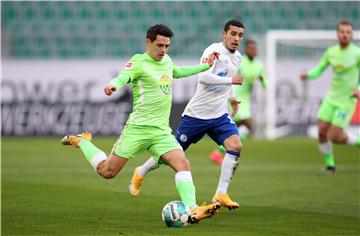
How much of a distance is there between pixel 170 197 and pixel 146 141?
2967 mm

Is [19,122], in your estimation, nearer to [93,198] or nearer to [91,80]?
[91,80]

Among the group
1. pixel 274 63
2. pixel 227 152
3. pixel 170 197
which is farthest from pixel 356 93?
pixel 274 63

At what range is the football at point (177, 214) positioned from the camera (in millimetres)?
9531

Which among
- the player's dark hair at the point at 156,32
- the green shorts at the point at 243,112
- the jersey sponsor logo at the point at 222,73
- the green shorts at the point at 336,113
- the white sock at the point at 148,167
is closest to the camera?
the player's dark hair at the point at 156,32

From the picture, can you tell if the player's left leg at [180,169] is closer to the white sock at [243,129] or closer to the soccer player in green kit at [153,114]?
the soccer player in green kit at [153,114]

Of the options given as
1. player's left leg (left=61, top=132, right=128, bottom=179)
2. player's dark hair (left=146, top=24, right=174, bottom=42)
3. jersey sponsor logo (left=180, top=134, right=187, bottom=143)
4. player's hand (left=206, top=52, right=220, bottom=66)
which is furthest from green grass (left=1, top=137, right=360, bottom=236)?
player's dark hair (left=146, top=24, right=174, bottom=42)

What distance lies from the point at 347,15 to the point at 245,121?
13.8 metres

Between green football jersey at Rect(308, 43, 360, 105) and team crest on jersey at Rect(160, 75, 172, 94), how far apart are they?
6.67 metres

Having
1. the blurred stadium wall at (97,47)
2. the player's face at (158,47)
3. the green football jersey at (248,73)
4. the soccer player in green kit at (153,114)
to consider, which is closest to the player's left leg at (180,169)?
the soccer player in green kit at (153,114)

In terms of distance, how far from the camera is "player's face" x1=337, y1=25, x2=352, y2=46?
16016mm

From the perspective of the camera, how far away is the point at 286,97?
28.9 metres

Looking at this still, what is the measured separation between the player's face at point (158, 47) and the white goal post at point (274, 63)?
1838 centimetres

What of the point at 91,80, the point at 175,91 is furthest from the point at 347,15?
the point at 91,80

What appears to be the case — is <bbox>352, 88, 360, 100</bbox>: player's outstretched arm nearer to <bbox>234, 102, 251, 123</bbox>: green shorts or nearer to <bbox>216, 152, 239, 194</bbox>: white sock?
<bbox>234, 102, 251, 123</bbox>: green shorts
